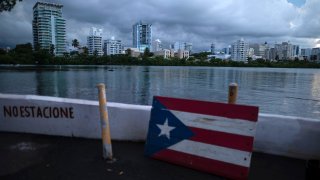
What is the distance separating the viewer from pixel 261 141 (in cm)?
466

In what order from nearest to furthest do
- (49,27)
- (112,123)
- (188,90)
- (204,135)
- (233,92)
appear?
(204,135)
(233,92)
(112,123)
(188,90)
(49,27)

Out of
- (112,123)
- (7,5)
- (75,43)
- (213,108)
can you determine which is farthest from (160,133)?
(75,43)

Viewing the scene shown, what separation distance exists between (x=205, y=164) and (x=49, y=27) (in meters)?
191

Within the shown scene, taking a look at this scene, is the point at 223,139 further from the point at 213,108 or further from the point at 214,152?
the point at 213,108

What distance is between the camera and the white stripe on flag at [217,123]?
12.2 feet

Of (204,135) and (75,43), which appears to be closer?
(204,135)

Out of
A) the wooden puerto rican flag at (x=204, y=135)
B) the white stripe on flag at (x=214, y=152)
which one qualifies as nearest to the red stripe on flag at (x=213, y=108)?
the wooden puerto rican flag at (x=204, y=135)

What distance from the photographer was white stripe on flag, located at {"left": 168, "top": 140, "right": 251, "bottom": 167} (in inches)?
145

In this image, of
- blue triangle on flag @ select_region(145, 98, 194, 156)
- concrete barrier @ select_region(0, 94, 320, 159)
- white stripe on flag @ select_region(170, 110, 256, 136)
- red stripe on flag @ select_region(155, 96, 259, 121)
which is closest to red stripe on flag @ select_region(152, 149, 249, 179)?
blue triangle on flag @ select_region(145, 98, 194, 156)

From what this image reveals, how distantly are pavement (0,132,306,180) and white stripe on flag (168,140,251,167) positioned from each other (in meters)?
0.26

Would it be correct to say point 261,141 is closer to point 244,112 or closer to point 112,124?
point 244,112

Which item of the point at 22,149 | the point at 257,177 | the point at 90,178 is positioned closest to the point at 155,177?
the point at 90,178

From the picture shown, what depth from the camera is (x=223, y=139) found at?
3.87 metres

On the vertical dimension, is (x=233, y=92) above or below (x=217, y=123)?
above
